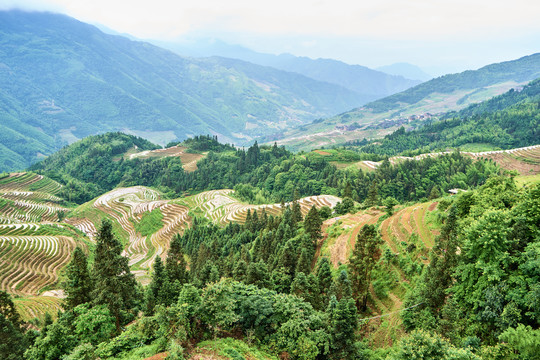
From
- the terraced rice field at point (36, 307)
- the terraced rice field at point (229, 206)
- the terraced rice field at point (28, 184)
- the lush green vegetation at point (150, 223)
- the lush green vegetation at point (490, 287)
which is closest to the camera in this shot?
the lush green vegetation at point (490, 287)

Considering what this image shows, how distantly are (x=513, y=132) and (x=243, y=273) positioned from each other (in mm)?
177218

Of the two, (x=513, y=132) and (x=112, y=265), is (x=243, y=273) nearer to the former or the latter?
(x=112, y=265)

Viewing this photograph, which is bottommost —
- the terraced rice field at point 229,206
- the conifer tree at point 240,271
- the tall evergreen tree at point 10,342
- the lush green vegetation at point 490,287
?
the terraced rice field at point 229,206

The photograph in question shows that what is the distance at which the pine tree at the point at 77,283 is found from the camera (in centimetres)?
2730

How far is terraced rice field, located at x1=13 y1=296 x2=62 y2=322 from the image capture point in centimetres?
4331

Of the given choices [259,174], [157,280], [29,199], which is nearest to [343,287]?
[157,280]

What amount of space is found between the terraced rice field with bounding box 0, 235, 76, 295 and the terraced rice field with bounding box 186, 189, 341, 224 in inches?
1564

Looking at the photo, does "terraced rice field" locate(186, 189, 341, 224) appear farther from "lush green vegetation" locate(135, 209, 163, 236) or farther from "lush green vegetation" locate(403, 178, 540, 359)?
"lush green vegetation" locate(403, 178, 540, 359)

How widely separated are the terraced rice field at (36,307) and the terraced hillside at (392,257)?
42461 mm

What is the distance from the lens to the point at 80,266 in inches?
1104

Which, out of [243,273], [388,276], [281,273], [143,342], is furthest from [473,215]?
[143,342]

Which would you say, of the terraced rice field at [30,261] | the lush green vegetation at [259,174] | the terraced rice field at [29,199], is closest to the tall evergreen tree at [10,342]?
the terraced rice field at [30,261]

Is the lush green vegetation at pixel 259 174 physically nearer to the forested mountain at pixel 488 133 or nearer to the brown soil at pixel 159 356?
the forested mountain at pixel 488 133

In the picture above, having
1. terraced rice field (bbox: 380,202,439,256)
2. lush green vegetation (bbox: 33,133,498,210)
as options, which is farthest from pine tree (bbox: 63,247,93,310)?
lush green vegetation (bbox: 33,133,498,210)
